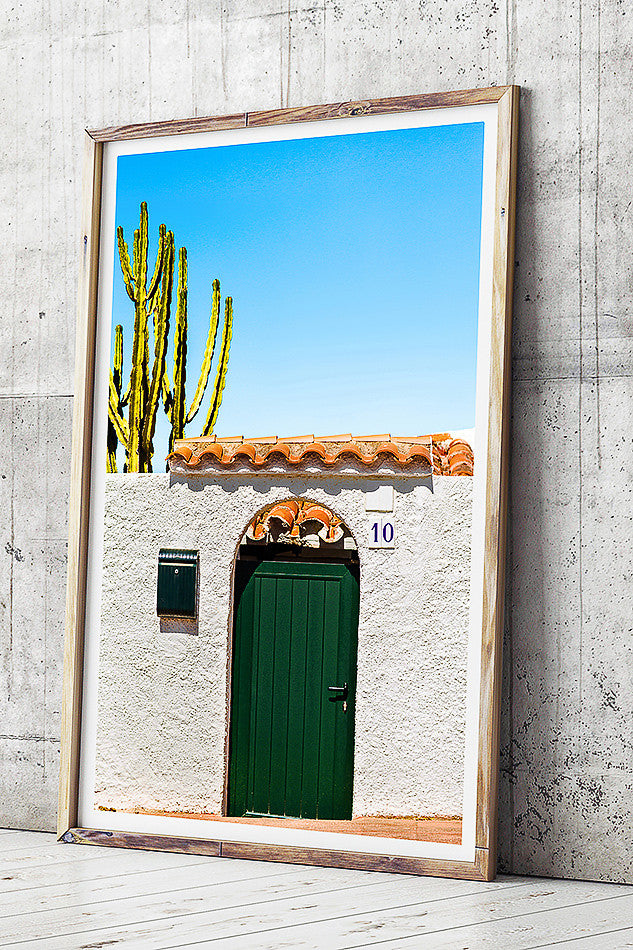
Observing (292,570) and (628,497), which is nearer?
(628,497)

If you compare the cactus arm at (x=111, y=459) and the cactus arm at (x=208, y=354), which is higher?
the cactus arm at (x=208, y=354)

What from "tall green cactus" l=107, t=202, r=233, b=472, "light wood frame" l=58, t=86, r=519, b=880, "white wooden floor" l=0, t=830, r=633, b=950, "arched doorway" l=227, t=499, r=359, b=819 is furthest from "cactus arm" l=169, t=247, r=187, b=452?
"white wooden floor" l=0, t=830, r=633, b=950

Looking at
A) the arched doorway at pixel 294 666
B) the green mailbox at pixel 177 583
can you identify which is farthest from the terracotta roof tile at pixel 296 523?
the green mailbox at pixel 177 583

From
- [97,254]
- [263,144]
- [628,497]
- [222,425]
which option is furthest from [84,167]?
[628,497]

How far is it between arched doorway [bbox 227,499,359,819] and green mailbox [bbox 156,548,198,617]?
18 centimetres

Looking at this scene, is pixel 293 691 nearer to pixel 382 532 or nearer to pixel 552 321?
pixel 382 532

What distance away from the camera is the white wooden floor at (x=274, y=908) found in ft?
10.9

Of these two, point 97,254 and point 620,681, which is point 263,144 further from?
point 620,681

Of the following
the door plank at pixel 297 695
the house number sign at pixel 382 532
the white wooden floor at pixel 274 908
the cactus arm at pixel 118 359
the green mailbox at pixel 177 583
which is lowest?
the white wooden floor at pixel 274 908

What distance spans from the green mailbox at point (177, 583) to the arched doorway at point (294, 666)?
0.18 m

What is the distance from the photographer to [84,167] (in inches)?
190

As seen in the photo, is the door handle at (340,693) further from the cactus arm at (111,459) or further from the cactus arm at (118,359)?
the cactus arm at (118,359)

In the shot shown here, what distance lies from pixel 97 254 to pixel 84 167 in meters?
0.37

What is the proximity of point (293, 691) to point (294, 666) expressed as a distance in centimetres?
9
